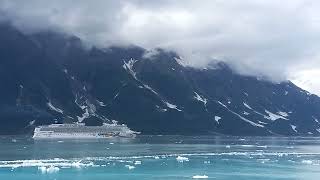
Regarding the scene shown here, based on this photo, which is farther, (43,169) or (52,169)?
(43,169)

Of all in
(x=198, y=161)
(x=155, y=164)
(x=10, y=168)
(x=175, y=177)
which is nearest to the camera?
(x=175, y=177)

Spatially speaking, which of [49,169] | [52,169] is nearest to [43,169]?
[49,169]

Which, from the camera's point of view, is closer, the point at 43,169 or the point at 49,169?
the point at 49,169

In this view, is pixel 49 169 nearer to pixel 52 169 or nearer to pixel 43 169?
pixel 52 169

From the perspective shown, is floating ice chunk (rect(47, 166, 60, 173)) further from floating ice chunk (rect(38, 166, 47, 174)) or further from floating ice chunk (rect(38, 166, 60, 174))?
floating ice chunk (rect(38, 166, 47, 174))

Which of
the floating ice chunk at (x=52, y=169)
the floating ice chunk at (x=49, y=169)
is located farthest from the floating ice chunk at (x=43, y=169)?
the floating ice chunk at (x=52, y=169)

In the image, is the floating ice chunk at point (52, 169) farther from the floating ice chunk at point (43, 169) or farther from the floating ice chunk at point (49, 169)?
the floating ice chunk at point (43, 169)

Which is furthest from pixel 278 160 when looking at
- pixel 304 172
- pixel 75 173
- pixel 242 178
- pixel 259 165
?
pixel 75 173

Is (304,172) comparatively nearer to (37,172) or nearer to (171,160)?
(171,160)

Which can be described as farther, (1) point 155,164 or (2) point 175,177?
(1) point 155,164

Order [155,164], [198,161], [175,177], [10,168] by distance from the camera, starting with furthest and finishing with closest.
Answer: [198,161] → [155,164] → [10,168] → [175,177]

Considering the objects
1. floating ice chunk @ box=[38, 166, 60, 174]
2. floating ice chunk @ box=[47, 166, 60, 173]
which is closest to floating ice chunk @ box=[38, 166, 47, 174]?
floating ice chunk @ box=[38, 166, 60, 174]
